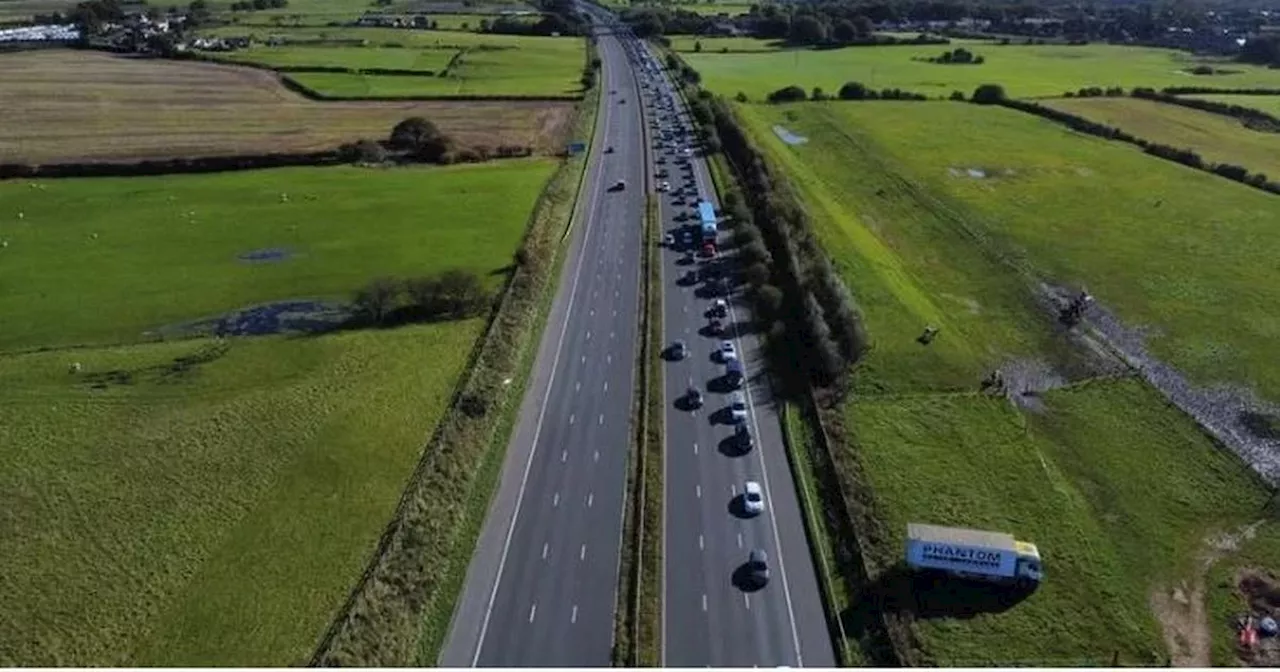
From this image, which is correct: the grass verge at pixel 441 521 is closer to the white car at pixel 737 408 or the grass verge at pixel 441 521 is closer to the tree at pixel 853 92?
the white car at pixel 737 408

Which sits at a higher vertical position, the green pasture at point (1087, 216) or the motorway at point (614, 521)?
the green pasture at point (1087, 216)

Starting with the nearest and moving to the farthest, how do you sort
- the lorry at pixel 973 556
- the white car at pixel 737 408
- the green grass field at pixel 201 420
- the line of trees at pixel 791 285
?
the green grass field at pixel 201 420
the lorry at pixel 973 556
the white car at pixel 737 408
the line of trees at pixel 791 285

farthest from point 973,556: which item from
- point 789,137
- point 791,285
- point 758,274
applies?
point 789,137

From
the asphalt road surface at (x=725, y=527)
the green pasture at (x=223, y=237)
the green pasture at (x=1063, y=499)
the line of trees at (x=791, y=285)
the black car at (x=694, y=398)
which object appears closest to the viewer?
the asphalt road surface at (x=725, y=527)

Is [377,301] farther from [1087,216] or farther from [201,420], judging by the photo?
[1087,216]

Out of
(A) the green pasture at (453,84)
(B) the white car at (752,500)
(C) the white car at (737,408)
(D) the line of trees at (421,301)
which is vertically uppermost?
(A) the green pasture at (453,84)

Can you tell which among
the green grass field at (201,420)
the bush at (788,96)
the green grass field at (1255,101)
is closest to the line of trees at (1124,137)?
the bush at (788,96)
